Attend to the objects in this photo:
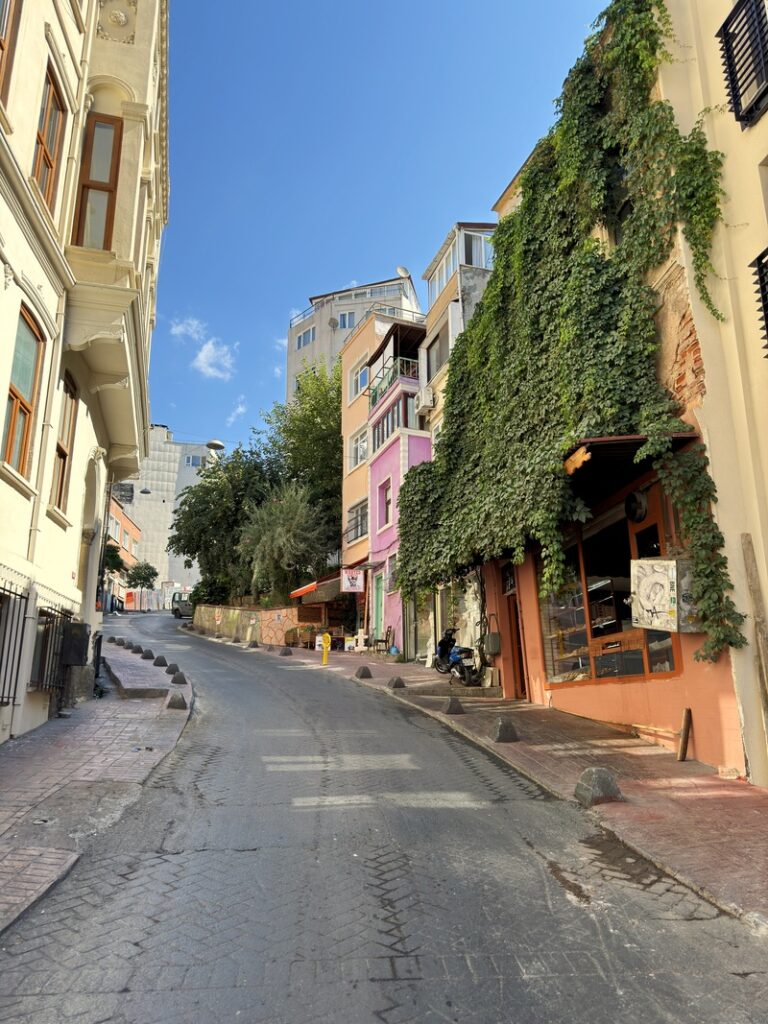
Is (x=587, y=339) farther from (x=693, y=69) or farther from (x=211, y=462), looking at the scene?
(x=211, y=462)

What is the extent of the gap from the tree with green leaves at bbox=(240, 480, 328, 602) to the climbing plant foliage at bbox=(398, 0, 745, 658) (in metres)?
18.0

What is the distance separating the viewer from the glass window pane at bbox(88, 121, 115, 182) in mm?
11648

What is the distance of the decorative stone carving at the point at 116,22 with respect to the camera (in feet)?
38.8

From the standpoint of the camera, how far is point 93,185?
11516mm

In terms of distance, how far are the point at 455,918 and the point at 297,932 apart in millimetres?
959

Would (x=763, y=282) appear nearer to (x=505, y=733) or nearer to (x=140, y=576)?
(x=505, y=733)

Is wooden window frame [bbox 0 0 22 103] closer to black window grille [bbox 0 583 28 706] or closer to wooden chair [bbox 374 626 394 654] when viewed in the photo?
black window grille [bbox 0 583 28 706]

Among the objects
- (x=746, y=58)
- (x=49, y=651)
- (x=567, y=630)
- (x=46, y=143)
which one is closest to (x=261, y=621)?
(x=567, y=630)

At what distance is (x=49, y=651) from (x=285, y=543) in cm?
2171

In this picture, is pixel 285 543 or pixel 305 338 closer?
pixel 285 543

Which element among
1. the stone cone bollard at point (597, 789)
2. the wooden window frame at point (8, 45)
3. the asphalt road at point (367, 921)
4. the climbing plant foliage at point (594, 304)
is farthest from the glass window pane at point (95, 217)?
the stone cone bollard at point (597, 789)

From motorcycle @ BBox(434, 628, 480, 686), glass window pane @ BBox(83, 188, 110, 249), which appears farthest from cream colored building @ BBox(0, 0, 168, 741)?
motorcycle @ BBox(434, 628, 480, 686)

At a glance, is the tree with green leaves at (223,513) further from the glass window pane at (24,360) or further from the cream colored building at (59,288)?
the glass window pane at (24,360)

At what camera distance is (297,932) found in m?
4.02
